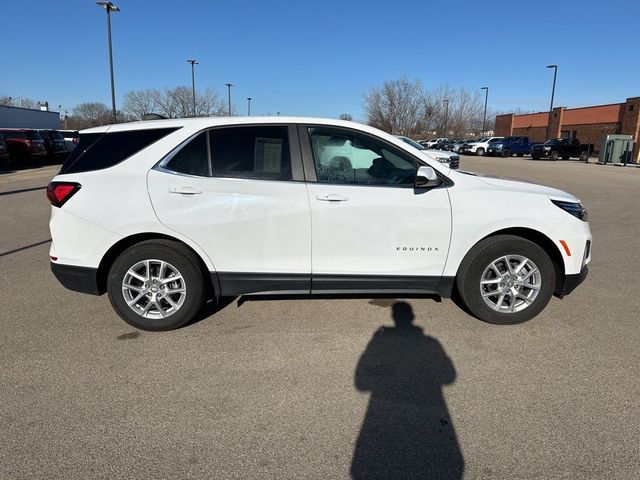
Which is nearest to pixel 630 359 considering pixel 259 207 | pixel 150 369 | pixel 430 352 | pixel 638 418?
pixel 638 418

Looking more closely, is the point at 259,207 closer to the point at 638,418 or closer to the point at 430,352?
the point at 430,352

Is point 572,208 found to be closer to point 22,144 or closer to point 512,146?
point 22,144

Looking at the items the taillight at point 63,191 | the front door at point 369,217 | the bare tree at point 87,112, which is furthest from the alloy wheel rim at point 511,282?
the bare tree at point 87,112

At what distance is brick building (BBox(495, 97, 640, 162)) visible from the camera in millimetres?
36719

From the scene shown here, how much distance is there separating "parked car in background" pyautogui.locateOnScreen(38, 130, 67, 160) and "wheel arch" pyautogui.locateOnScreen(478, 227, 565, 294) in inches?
1031

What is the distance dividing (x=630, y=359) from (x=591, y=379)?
56 cm

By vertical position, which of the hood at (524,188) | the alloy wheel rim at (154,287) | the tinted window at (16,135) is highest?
the tinted window at (16,135)

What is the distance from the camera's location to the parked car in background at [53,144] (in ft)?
79.7

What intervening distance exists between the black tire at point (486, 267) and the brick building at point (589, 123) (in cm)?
3569

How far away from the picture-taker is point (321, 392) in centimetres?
308

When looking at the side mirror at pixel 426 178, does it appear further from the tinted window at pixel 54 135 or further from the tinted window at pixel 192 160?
the tinted window at pixel 54 135

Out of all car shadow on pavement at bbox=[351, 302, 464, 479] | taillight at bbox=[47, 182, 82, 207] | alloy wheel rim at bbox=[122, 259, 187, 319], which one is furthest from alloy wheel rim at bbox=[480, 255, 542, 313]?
taillight at bbox=[47, 182, 82, 207]

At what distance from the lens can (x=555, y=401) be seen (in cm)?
299

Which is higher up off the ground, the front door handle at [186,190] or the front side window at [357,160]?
the front side window at [357,160]
